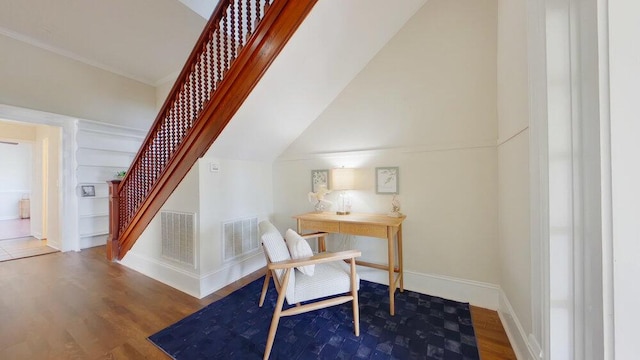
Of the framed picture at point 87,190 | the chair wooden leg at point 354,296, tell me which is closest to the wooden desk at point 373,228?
the chair wooden leg at point 354,296

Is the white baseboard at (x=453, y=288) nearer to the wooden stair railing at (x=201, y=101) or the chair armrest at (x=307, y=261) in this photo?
the chair armrest at (x=307, y=261)

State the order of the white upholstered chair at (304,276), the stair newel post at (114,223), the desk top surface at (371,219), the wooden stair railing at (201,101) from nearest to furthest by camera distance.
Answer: the white upholstered chair at (304,276)
the wooden stair railing at (201,101)
the desk top surface at (371,219)
the stair newel post at (114,223)

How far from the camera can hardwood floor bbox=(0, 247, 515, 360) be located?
1434 mm

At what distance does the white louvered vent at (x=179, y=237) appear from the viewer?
2.18 m

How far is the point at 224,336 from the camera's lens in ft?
5.10

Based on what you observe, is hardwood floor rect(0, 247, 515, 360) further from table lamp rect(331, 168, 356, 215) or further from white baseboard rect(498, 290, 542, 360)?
table lamp rect(331, 168, 356, 215)

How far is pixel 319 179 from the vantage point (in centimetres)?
266

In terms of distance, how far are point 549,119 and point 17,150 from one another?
10.5m

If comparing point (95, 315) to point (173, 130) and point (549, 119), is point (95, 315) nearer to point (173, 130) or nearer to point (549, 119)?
point (173, 130)

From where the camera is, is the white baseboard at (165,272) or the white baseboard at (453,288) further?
the white baseboard at (165,272)

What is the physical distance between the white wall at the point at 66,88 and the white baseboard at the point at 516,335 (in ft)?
19.6

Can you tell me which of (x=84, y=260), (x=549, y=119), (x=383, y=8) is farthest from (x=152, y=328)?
(x=383, y=8)

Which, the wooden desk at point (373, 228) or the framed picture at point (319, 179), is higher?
the framed picture at point (319, 179)

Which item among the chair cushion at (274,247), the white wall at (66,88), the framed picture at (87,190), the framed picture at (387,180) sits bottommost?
the chair cushion at (274,247)
